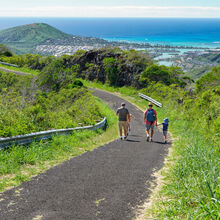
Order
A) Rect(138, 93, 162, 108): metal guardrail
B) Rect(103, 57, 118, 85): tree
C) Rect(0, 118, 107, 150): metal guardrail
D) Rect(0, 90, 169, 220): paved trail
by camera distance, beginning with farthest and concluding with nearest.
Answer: Rect(103, 57, 118, 85): tree < Rect(138, 93, 162, 108): metal guardrail < Rect(0, 118, 107, 150): metal guardrail < Rect(0, 90, 169, 220): paved trail

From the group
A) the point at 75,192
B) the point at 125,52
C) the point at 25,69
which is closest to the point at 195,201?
the point at 75,192

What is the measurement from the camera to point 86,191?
5949 millimetres

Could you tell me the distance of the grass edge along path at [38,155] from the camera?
6590 mm

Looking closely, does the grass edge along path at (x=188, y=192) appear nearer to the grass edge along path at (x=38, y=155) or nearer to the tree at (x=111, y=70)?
the grass edge along path at (x=38, y=155)

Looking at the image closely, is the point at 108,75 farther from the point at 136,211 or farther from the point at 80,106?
the point at 136,211

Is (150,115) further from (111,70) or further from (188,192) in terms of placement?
(111,70)

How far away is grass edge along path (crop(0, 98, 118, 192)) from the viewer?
659 cm

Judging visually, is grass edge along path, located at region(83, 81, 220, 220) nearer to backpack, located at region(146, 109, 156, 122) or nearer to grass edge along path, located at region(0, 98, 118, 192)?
grass edge along path, located at region(0, 98, 118, 192)

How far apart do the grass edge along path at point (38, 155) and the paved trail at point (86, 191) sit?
1.05ft

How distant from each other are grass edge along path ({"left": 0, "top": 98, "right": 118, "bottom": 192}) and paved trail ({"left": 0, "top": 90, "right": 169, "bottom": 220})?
0.32m

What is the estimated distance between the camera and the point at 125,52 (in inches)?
1576

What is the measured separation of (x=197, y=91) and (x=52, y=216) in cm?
2635

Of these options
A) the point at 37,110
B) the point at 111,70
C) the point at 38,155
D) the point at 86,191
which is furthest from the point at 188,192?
the point at 111,70

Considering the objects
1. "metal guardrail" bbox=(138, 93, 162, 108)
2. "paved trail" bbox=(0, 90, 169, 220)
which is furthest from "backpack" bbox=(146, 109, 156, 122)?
"metal guardrail" bbox=(138, 93, 162, 108)
